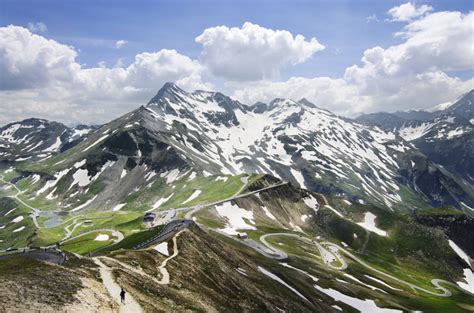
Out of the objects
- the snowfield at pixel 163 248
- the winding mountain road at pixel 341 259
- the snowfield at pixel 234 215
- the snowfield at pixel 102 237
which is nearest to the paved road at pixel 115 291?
the snowfield at pixel 163 248

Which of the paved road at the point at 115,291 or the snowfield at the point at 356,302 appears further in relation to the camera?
the snowfield at the point at 356,302

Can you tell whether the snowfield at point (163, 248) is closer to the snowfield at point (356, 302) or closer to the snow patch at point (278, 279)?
the snow patch at point (278, 279)

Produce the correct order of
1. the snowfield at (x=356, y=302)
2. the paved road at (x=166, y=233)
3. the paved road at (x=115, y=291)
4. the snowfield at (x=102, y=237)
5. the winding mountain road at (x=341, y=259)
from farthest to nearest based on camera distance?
the snowfield at (x=102, y=237) → the winding mountain road at (x=341, y=259) → the snowfield at (x=356, y=302) → the paved road at (x=166, y=233) → the paved road at (x=115, y=291)

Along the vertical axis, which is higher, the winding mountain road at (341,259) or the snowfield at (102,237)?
the snowfield at (102,237)

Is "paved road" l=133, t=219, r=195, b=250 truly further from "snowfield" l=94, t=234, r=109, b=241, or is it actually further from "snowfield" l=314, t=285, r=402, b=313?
"snowfield" l=94, t=234, r=109, b=241

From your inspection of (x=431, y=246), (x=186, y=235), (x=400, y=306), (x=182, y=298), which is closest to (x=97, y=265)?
(x=182, y=298)

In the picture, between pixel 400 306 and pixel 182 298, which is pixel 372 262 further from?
pixel 182 298

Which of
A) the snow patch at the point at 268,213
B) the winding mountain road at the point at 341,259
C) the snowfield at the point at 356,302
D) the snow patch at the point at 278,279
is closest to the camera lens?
the snow patch at the point at 278,279

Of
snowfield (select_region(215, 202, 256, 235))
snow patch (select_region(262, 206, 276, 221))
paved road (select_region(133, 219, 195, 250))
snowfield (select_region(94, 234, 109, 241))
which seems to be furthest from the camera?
snow patch (select_region(262, 206, 276, 221))

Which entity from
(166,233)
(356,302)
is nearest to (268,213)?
(356,302)

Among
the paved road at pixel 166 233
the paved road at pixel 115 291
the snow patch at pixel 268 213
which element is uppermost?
the paved road at pixel 115 291

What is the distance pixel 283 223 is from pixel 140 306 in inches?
5909

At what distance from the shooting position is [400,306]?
103000mm

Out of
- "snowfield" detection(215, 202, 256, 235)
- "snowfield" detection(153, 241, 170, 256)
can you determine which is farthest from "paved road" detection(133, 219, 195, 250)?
"snowfield" detection(215, 202, 256, 235)
